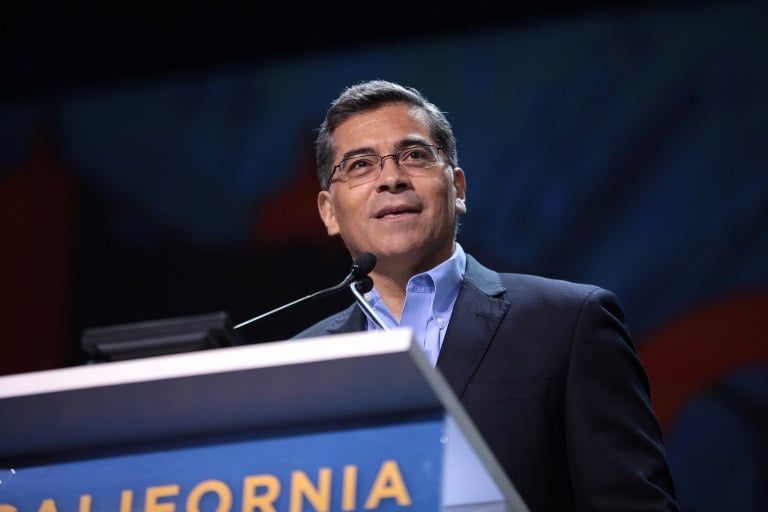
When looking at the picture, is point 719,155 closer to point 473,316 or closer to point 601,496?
point 473,316

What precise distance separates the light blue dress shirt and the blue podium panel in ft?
3.07

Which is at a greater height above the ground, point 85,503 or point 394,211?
point 394,211

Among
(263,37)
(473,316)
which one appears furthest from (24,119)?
(473,316)

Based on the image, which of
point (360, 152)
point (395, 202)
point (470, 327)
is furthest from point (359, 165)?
point (470, 327)

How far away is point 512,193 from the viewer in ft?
11.4

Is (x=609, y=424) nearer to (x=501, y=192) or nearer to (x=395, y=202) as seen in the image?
(x=395, y=202)

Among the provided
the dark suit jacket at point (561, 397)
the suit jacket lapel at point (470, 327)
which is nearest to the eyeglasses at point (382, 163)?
the suit jacket lapel at point (470, 327)

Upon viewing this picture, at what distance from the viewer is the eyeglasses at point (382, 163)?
7.59ft

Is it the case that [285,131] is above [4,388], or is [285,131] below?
above

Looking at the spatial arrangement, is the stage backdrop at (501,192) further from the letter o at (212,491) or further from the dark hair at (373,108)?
the letter o at (212,491)

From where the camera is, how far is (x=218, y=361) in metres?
1.18

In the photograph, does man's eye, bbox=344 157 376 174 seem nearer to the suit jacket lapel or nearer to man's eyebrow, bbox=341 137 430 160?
man's eyebrow, bbox=341 137 430 160

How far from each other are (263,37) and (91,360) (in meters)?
2.68

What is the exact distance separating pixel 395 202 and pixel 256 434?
107 cm
